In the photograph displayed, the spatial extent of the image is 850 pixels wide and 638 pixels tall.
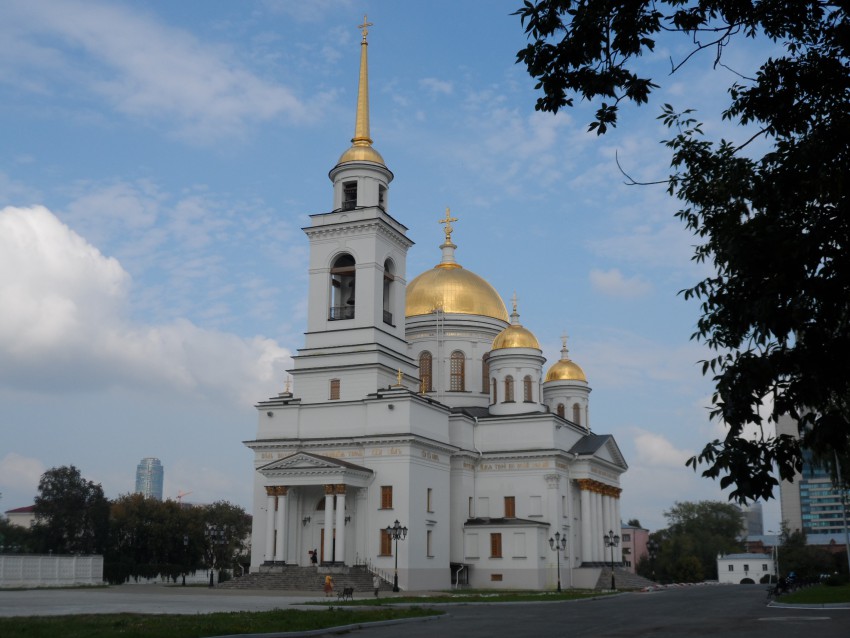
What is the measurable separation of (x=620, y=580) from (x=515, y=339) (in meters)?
14.9

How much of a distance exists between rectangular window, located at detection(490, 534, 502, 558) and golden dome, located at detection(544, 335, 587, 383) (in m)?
15.2

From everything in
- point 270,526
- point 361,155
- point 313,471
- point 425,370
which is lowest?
point 270,526

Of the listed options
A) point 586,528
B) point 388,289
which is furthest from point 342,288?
point 586,528

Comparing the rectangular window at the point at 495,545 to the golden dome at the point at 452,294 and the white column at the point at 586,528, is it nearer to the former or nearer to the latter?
the white column at the point at 586,528

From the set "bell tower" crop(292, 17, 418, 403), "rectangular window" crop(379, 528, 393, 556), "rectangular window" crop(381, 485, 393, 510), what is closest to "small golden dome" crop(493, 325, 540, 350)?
"bell tower" crop(292, 17, 418, 403)

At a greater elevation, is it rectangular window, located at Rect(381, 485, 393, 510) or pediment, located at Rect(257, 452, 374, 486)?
pediment, located at Rect(257, 452, 374, 486)

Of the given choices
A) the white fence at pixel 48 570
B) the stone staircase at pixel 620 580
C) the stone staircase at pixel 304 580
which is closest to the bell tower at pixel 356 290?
the stone staircase at pixel 304 580

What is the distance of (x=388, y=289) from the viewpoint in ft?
158

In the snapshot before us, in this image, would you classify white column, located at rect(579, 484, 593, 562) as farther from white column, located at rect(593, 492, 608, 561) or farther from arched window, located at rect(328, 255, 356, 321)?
arched window, located at rect(328, 255, 356, 321)

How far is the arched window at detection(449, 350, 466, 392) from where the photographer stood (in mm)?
55656

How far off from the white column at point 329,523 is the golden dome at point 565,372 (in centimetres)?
2358

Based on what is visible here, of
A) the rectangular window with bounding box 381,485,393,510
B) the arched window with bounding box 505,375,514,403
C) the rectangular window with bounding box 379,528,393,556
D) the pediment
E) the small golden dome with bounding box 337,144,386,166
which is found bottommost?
→ the rectangular window with bounding box 379,528,393,556

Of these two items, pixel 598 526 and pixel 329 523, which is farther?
pixel 598 526

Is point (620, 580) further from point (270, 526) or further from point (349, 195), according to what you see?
point (349, 195)
